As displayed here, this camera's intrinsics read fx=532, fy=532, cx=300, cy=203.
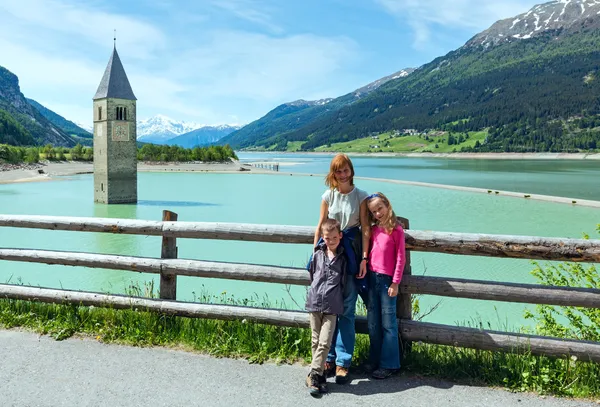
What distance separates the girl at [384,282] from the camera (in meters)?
5.42

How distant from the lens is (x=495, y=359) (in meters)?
5.53

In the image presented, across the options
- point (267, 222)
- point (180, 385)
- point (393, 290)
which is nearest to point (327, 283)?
point (393, 290)

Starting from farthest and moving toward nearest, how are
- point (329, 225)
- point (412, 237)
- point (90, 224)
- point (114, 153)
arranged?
point (114, 153)
point (90, 224)
point (412, 237)
point (329, 225)

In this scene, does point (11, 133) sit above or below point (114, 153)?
above

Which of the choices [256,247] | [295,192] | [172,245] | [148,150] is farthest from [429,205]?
[148,150]

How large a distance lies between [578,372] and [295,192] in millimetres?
57932

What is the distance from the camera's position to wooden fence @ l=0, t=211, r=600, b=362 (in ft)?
17.8

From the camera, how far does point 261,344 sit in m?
6.03

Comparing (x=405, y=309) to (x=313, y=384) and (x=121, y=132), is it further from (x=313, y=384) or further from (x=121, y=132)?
(x=121, y=132)

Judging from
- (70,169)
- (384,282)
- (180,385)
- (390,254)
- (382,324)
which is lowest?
(70,169)

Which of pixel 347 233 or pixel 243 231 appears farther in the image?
pixel 243 231

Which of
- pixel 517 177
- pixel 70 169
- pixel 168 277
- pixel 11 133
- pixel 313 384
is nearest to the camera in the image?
pixel 313 384

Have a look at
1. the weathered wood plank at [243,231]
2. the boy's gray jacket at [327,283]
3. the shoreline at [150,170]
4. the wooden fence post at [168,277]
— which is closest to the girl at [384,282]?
the boy's gray jacket at [327,283]

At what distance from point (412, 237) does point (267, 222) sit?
29.0 meters
